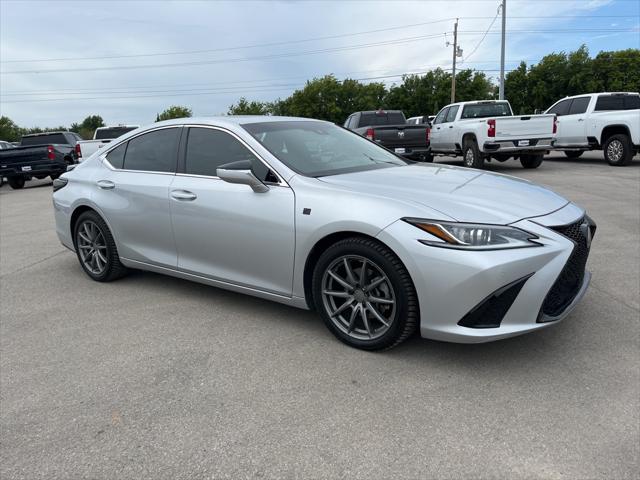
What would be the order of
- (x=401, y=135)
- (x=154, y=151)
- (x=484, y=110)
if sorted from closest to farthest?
(x=154, y=151) → (x=401, y=135) → (x=484, y=110)

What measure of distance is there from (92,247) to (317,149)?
101 inches

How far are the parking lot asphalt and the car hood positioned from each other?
0.91m

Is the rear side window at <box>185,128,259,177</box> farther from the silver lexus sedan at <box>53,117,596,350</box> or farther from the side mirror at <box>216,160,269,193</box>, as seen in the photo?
the side mirror at <box>216,160,269,193</box>

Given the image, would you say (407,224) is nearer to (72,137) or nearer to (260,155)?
(260,155)

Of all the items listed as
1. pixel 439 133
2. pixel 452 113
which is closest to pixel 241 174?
pixel 452 113

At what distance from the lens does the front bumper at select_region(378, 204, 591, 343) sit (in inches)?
115

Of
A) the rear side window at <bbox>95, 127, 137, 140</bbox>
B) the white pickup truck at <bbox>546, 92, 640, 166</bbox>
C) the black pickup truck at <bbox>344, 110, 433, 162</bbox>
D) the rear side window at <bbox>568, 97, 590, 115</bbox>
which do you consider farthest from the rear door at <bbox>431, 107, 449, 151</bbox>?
the rear side window at <bbox>95, 127, 137, 140</bbox>

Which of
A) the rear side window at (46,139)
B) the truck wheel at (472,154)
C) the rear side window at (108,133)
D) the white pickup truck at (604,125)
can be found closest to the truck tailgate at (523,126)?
the truck wheel at (472,154)

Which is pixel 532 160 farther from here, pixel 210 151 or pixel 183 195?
pixel 183 195

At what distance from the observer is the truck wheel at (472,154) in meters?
14.0

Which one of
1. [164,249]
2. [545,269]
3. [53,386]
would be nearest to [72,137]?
[164,249]

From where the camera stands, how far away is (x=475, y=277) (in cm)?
291

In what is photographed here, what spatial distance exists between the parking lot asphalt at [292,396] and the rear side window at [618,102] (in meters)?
12.1

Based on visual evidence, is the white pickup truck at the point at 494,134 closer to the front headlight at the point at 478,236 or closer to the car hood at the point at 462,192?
the car hood at the point at 462,192
